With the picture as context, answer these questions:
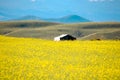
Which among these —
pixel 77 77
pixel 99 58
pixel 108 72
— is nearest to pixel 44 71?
pixel 77 77

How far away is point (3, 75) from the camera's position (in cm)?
1866

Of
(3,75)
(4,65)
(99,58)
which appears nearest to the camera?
(3,75)

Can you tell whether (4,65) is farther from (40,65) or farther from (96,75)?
(96,75)

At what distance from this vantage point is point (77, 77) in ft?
59.7

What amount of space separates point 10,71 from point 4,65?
91.1 inches

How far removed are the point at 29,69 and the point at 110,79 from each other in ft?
17.9

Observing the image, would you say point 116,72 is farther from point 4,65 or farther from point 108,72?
point 4,65

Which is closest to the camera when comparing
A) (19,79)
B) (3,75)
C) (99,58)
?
(19,79)

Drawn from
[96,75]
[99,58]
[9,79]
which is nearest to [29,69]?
[9,79]

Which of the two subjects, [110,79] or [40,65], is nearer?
[110,79]

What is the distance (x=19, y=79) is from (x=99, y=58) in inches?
407

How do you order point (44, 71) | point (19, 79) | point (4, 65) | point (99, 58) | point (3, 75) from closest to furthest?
1. point (19, 79)
2. point (3, 75)
3. point (44, 71)
4. point (4, 65)
5. point (99, 58)

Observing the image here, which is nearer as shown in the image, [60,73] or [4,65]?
[60,73]

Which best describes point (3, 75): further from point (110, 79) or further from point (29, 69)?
point (110, 79)
